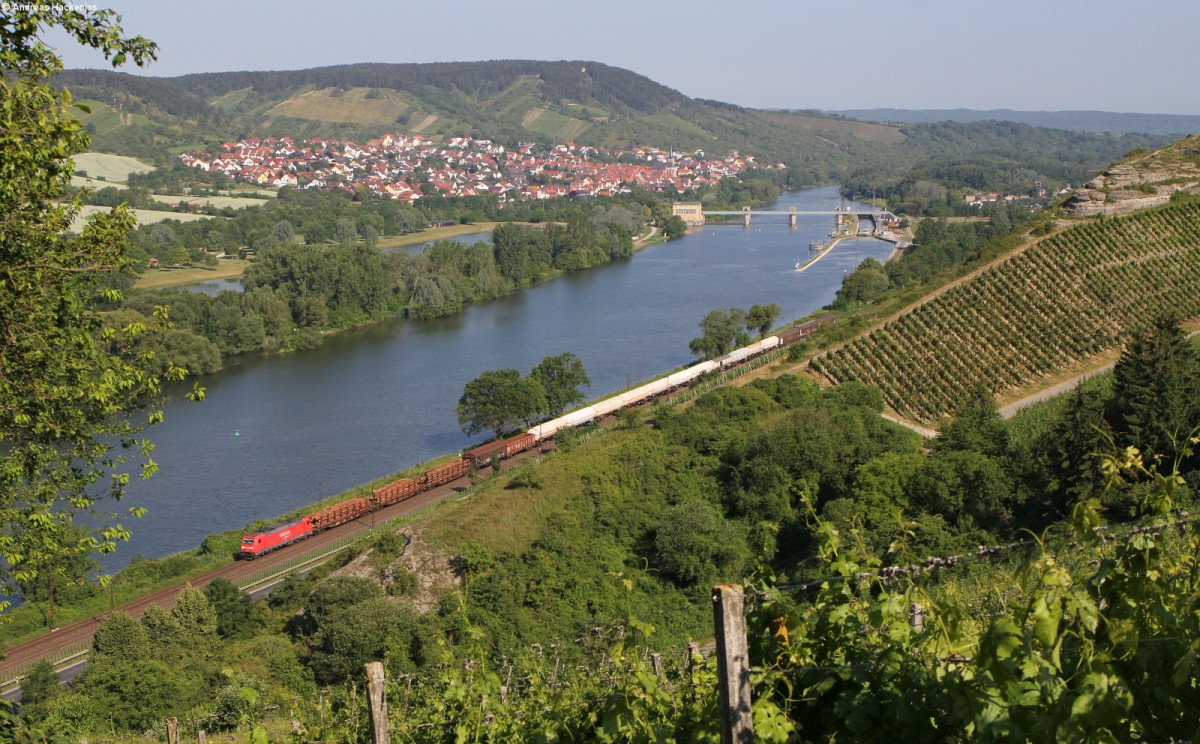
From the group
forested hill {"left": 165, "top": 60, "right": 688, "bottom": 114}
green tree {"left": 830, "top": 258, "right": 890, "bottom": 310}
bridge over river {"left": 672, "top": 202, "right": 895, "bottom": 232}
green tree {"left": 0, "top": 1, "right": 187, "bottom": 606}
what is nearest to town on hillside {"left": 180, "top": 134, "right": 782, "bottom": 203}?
bridge over river {"left": 672, "top": 202, "right": 895, "bottom": 232}

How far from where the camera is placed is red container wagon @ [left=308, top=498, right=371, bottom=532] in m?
13.5

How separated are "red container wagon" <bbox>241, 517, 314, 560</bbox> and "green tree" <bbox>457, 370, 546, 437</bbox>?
4.28 metres

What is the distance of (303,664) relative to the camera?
8516mm

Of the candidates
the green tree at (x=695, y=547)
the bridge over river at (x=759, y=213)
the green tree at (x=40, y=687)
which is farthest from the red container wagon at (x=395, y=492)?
the bridge over river at (x=759, y=213)

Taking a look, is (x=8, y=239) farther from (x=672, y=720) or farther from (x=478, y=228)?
(x=478, y=228)

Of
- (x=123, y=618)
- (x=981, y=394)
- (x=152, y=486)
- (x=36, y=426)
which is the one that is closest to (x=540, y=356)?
(x=152, y=486)

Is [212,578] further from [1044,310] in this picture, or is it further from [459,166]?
[459,166]

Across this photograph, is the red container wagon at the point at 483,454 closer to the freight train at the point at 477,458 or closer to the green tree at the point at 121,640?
the freight train at the point at 477,458

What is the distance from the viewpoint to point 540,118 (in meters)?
102

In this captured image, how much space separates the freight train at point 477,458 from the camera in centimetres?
1297

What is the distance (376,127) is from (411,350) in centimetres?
7462

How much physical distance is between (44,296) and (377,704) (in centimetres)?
185

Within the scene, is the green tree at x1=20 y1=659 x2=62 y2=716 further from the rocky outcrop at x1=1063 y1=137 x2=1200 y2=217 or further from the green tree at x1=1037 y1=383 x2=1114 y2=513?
the rocky outcrop at x1=1063 y1=137 x2=1200 y2=217

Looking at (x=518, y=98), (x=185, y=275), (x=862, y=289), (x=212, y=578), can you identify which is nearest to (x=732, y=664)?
(x=212, y=578)
